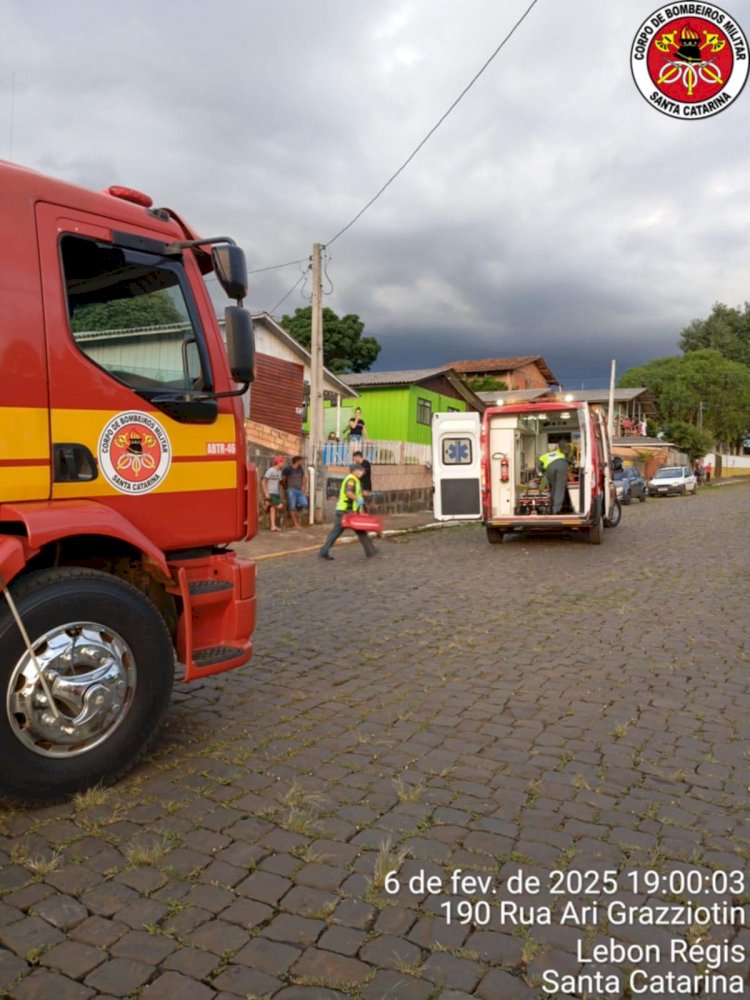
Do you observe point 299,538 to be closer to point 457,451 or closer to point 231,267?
point 457,451

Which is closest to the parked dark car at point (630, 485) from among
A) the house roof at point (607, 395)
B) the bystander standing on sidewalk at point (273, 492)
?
the bystander standing on sidewalk at point (273, 492)

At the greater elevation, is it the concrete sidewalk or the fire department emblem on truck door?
the fire department emblem on truck door

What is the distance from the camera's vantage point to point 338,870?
9.62 ft

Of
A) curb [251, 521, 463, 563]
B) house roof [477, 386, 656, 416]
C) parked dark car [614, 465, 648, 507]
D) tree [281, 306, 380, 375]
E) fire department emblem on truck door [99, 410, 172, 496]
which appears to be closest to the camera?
fire department emblem on truck door [99, 410, 172, 496]

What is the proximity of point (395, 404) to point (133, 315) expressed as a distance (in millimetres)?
27030

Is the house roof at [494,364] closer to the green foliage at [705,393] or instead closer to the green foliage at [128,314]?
the green foliage at [705,393]

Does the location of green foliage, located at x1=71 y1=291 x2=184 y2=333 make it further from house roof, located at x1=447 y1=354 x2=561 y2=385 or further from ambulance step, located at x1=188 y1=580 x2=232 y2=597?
house roof, located at x1=447 y1=354 x2=561 y2=385

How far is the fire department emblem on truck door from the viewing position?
3.69 meters

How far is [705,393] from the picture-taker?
64.9 meters

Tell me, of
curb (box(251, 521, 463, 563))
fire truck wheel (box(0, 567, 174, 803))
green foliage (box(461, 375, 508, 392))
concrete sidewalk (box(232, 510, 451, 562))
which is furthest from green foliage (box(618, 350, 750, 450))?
fire truck wheel (box(0, 567, 174, 803))

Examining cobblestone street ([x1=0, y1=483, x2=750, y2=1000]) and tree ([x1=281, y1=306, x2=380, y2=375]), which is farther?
tree ([x1=281, y1=306, x2=380, y2=375])

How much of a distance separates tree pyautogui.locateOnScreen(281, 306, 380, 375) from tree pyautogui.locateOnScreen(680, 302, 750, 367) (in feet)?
143

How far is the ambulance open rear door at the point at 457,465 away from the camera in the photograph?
44.4 feet

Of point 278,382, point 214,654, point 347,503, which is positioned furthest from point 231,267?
point 278,382
